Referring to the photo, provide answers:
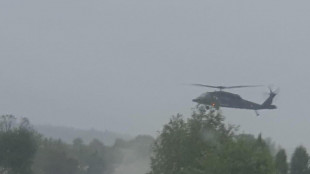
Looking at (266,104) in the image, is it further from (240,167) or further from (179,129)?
Result: (240,167)

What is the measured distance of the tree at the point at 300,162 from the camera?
9900 centimetres

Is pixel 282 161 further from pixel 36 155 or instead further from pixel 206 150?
pixel 36 155

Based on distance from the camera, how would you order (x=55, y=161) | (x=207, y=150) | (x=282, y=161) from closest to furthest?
(x=207, y=150), (x=282, y=161), (x=55, y=161)

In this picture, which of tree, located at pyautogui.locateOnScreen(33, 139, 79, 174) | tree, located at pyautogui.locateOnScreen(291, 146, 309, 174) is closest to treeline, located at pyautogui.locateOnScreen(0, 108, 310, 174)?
tree, located at pyautogui.locateOnScreen(291, 146, 309, 174)

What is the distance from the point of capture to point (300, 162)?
9931cm

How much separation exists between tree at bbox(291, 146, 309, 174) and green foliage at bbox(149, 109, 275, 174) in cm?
4412

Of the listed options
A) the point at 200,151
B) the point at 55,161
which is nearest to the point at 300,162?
the point at 200,151

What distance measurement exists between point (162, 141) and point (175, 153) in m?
3.32

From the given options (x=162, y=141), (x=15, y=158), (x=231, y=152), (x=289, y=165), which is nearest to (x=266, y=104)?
(x=289, y=165)

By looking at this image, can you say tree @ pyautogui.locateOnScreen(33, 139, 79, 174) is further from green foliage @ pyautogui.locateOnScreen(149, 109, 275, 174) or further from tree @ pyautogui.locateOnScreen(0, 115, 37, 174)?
green foliage @ pyautogui.locateOnScreen(149, 109, 275, 174)

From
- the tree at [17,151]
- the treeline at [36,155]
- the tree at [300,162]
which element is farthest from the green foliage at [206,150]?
the tree at [300,162]

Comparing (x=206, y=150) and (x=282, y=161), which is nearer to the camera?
(x=206, y=150)

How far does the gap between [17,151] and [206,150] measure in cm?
5223

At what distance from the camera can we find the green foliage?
128ft
